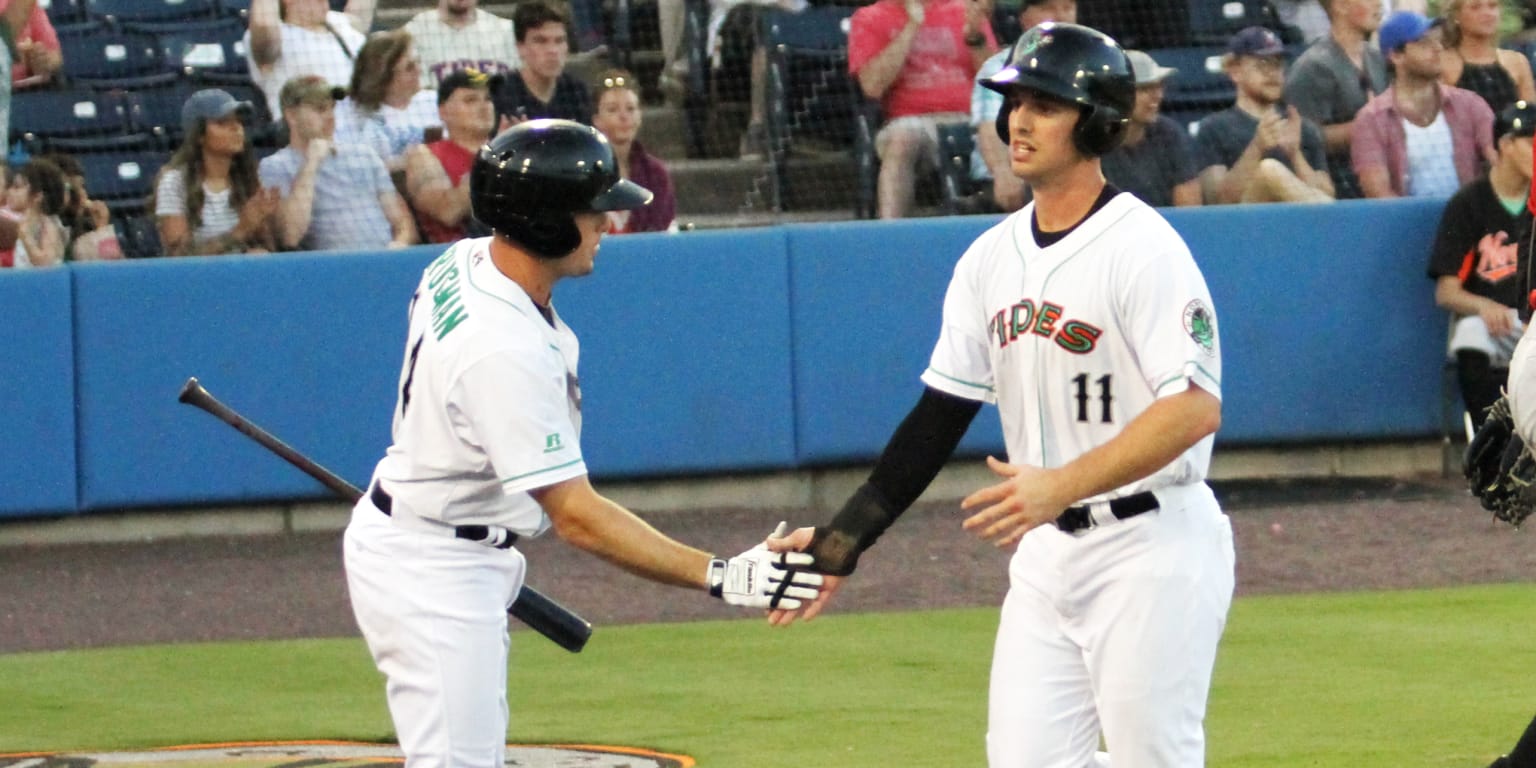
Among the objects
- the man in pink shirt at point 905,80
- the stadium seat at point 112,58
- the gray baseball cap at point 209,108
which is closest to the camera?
the gray baseball cap at point 209,108

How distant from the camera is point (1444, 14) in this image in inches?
454

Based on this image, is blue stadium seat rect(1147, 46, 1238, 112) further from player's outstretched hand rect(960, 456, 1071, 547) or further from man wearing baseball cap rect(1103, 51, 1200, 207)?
player's outstretched hand rect(960, 456, 1071, 547)

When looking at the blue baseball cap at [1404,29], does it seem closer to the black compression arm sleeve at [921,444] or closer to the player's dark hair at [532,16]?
the player's dark hair at [532,16]

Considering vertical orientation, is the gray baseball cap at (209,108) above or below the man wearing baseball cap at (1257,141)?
above

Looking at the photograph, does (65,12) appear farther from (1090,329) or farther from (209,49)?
(1090,329)

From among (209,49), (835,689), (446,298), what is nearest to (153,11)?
(209,49)

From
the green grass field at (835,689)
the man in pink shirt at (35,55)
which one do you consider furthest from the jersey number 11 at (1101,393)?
the man in pink shirt at (35,55)

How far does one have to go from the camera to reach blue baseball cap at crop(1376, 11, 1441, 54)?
10953 mm

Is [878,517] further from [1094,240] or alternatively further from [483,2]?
[483,2]

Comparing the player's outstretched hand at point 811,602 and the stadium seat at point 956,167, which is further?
the stadium seat at point 956,167

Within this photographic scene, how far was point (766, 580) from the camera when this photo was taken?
4.37 meters

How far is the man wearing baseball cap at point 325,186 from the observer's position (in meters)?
9.96

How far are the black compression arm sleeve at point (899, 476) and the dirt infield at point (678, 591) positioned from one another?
3956 mm

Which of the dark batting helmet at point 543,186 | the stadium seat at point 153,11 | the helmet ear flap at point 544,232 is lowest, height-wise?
the stadium seat at point 153,11
